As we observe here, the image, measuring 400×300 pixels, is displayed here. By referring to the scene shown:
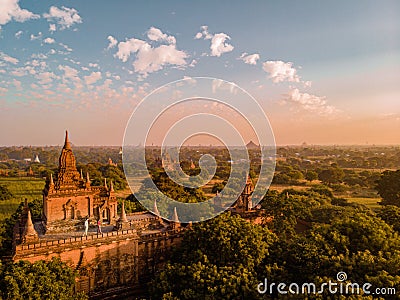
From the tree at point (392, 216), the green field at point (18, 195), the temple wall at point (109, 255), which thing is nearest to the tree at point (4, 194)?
the green field at point (18, 195)

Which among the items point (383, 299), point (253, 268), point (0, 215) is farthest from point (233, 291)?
point (0, 215)

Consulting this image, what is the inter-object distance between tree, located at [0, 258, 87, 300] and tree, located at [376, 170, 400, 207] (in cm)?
4420

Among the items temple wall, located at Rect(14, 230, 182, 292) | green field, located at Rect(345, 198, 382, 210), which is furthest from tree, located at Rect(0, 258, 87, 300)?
green field, located at Rect(345, 198, 382, 210)

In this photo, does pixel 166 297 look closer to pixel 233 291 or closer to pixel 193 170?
pixel 233 291

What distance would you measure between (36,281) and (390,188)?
48207 millimetres

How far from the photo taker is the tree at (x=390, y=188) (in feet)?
144

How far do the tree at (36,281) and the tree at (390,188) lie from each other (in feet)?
145

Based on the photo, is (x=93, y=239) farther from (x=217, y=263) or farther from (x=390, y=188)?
(x=390, y=188)

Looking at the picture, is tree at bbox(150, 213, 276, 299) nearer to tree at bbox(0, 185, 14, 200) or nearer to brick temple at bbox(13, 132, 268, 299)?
brick temple at bbox(13, 132, 268, 299)

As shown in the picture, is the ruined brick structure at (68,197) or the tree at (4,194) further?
the tree at (4,194)

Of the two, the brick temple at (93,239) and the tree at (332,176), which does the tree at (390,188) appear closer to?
the tree at (332,176)

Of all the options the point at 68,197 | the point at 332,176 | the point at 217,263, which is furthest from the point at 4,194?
the point at 332,176

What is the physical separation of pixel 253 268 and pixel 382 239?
8.12m

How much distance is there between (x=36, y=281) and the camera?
625 inches
